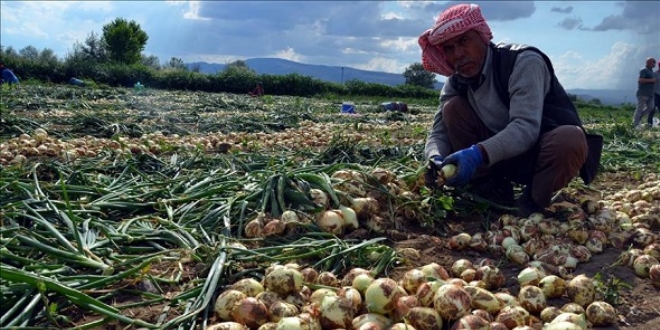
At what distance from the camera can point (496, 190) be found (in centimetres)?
334

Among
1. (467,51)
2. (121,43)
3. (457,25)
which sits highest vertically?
(121,43)

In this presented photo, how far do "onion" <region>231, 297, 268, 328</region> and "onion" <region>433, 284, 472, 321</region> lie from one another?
54cm

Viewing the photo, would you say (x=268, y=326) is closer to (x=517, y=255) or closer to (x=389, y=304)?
(x=389, y=304)

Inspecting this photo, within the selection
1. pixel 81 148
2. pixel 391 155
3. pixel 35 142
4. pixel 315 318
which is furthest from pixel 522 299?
pixel 35 142

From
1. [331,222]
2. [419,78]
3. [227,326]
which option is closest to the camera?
[227,326]

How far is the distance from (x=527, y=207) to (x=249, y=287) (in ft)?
5.96

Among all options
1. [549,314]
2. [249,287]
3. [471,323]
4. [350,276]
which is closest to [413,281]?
[350,276]

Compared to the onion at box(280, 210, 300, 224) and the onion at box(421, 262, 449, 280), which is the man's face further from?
the onion at box(421, 262, 449, 280)

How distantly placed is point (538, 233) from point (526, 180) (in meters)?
0.55

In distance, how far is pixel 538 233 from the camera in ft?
8.80

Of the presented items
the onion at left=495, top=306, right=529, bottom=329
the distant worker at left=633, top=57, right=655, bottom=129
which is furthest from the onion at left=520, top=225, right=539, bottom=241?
the distant worker at left=633, top=57, right=655, bottom=129

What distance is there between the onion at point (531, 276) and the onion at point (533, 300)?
0.15m

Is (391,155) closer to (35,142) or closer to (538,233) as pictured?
(538,233)

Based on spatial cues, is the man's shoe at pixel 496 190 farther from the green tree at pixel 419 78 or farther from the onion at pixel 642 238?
the green tree at pixel 419 78
